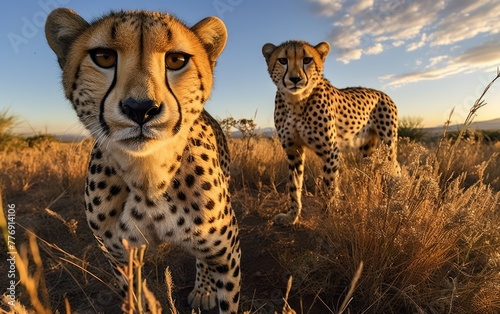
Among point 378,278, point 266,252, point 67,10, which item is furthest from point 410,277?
point 67,10

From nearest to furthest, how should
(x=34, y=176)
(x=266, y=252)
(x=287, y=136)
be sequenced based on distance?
(x=266, y=252) < (x=287, y=136) < (x=34, y=176)

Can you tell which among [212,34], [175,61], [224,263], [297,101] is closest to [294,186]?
[297,101]

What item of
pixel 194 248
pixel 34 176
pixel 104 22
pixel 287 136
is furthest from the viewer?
pixel 34 176

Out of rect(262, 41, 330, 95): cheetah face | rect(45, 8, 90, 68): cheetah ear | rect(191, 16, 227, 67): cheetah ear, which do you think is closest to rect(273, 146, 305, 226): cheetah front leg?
rect(262, 41, 330, 95): cheetah face

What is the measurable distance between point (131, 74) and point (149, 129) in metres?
0.20

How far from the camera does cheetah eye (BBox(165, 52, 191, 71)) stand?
135 centimetres

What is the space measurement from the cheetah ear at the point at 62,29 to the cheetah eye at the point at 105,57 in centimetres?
23

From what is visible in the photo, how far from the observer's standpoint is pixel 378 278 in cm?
195

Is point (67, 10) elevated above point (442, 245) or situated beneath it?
elevated above

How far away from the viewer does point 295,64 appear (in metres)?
3.28

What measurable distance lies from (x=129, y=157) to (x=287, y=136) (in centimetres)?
219

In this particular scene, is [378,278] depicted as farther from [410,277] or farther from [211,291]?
[211,291]

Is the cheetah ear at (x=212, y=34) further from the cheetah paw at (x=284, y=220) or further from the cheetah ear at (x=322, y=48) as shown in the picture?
the cheetah ear at (x=322, y=48)

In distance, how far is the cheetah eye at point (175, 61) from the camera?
4.44 feet
